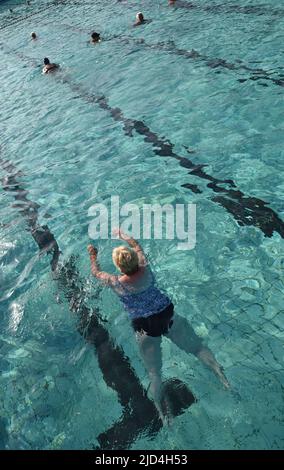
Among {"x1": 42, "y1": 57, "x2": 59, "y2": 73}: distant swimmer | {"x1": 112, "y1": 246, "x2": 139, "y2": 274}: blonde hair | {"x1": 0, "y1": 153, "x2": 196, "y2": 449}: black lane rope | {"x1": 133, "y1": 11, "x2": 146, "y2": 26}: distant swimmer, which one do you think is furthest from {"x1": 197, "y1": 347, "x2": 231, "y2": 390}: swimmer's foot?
{"x1": 133, "y1": 11, "x2": 146, "y2": 26}: distant swimmer

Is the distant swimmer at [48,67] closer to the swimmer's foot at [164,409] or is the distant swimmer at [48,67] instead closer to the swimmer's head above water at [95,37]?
the swimmer's head above water at [95,37]

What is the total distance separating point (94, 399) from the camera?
446 cm

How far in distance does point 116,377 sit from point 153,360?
1.93ft

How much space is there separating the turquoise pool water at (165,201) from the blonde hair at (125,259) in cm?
122

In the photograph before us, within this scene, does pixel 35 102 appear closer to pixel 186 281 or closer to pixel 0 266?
pixel 0 266

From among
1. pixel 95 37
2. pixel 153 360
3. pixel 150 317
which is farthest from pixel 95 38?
pixel 153 360

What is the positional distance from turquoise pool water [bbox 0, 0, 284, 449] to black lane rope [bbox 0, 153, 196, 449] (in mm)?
77

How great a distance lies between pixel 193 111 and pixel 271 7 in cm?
831

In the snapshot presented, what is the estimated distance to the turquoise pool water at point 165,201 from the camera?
4223 mm

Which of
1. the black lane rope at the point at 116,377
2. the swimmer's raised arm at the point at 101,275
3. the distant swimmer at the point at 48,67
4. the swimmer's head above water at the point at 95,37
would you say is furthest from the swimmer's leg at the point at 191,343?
the swimmer's head above water at the point at 95,37

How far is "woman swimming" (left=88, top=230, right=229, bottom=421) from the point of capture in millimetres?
4188

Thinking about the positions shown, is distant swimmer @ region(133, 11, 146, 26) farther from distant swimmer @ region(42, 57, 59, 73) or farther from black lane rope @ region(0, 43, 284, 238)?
black lane rope @ region(0, 43, 284, 238)
